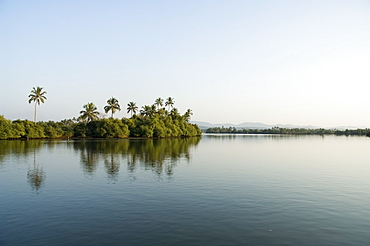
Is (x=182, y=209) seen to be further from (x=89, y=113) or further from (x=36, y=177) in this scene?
(x=89, y=113)

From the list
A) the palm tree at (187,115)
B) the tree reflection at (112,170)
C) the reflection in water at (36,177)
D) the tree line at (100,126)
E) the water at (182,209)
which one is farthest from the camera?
the palm tree at (187,115)

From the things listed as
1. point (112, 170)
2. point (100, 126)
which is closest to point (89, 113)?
point (100, 126)

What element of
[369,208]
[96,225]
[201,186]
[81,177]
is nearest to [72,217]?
[96,225]

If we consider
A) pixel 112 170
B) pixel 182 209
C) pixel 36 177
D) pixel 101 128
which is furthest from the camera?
pixel 101 128

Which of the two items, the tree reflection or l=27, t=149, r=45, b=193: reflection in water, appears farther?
the tree reflection

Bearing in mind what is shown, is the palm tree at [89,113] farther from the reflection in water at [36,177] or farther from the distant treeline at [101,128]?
the reflection in water at [36,177]

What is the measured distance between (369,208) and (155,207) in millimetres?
13049

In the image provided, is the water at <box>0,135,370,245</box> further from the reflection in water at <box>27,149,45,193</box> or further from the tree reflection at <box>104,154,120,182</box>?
the tree reflection at <box>104,154,120,182</box>

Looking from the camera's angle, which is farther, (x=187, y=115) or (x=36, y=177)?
(x=187, y=115)

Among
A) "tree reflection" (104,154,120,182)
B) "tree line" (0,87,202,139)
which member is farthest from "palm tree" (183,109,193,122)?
"tree reflection" (104,154,120,182)

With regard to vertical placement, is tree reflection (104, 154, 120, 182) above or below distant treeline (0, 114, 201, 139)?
below

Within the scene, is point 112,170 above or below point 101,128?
below

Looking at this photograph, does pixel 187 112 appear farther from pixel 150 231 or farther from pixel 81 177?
pixel 150 231

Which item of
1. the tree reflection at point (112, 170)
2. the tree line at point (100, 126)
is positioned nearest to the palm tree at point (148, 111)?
the tree line at point (100, 126)
